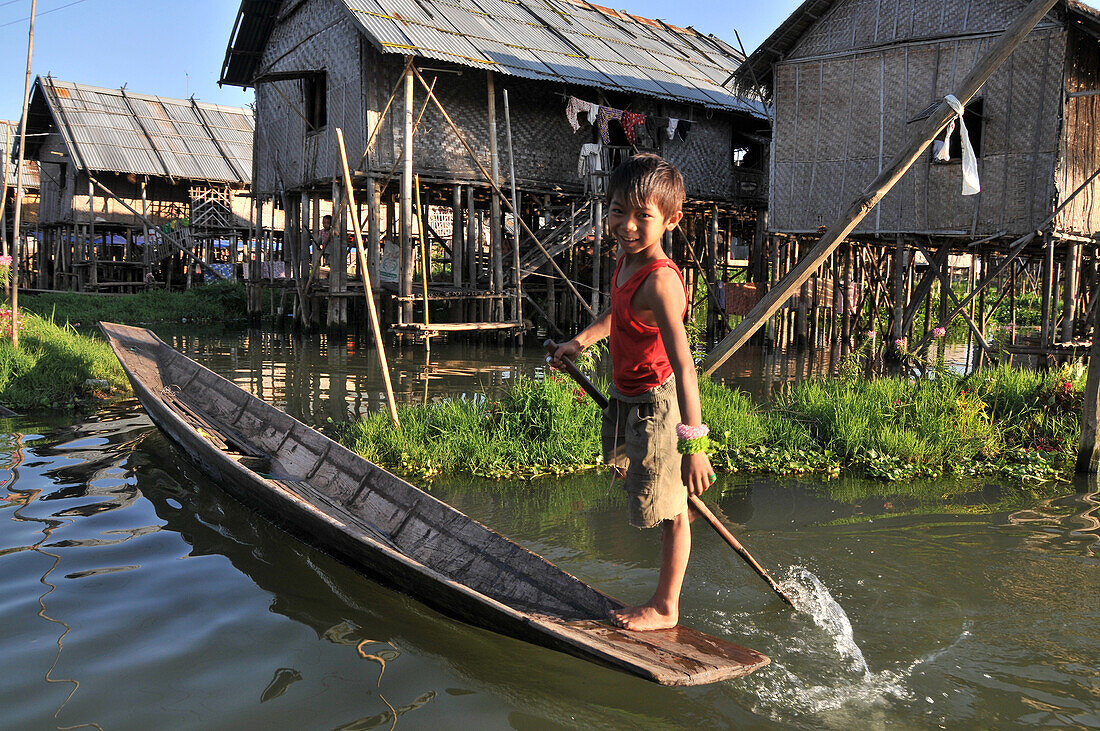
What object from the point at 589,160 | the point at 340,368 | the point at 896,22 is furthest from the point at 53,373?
the point at 896,22

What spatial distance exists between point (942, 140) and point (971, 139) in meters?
0.79

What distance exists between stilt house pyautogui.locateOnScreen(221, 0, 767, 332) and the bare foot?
7955 mm

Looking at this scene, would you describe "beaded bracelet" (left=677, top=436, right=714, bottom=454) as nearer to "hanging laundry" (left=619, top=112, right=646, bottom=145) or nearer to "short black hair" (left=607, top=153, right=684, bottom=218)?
"short black hair" (left=607, top=153, right=684, bottom=218)

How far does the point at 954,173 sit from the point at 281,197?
1094cm

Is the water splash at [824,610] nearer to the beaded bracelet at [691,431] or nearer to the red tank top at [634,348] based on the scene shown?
the beaded bracelet at [691,431]

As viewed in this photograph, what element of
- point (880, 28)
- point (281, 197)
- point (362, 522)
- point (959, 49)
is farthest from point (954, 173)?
point (281, 197)

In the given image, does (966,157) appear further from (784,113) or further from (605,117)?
(605,117)

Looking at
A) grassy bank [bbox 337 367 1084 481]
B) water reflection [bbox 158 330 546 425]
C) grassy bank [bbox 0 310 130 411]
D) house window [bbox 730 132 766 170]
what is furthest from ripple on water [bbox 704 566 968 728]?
house window [bbox 730 132 766 170]

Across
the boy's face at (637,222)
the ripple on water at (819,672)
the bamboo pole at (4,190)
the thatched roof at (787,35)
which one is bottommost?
the ripple on water at (819,672)

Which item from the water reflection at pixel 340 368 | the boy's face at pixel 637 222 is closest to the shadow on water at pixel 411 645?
the boy's face at pixel 637 222

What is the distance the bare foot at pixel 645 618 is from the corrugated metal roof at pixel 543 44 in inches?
379

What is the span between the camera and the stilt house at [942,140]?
866 cm

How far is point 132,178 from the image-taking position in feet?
64.5

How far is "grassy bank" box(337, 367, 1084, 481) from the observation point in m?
5.28
